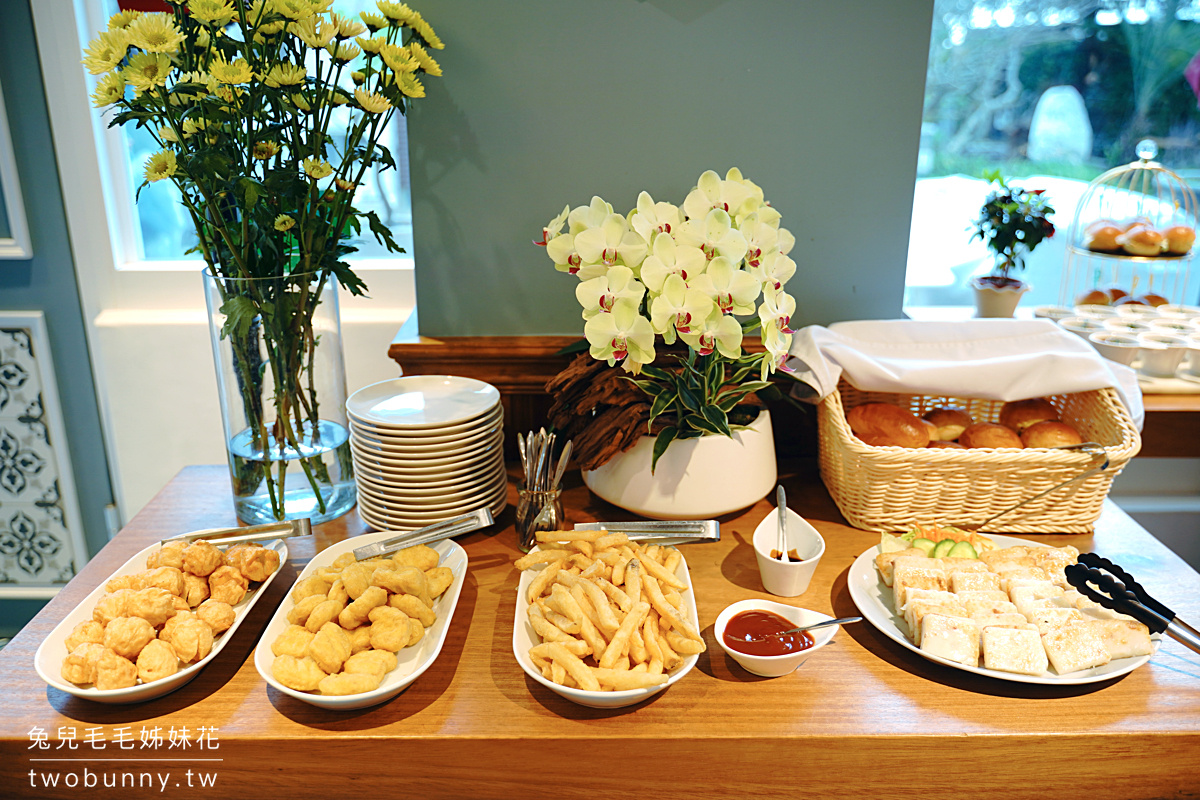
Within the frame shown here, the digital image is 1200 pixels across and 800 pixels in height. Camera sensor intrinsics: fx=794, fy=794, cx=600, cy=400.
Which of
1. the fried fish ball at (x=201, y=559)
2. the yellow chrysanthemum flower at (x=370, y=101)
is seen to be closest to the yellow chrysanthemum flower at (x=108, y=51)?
the yellow chrysanthemum flower at (x=370, y=101)

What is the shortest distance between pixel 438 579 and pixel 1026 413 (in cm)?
101

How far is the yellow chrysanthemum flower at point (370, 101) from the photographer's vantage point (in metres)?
1.08

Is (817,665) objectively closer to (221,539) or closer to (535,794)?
(535,794)

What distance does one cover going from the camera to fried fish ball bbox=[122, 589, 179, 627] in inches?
37.3

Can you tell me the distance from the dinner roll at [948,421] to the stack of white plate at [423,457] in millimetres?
732

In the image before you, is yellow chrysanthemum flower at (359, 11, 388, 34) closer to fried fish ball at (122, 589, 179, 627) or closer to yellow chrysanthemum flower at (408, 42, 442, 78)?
yellow chrysanthemum flower at (408, 42, 442, 78)

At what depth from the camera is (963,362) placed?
1.32 m

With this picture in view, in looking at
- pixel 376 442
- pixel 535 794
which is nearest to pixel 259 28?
pixel 376 442

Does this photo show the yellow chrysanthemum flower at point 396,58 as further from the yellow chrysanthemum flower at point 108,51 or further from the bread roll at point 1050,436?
the bread roll at point 1050,436

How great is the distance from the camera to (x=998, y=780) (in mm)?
895

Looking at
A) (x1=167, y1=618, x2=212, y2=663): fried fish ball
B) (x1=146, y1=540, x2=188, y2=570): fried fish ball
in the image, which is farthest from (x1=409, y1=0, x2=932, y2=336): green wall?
(x1=167, y1=618, x2=212, y2=663): fried fish ball

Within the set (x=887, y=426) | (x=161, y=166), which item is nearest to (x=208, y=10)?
(x=161, y=166)

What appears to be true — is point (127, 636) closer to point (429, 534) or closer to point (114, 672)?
point (114, 672)

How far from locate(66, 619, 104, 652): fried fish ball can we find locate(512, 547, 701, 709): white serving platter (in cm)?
48
